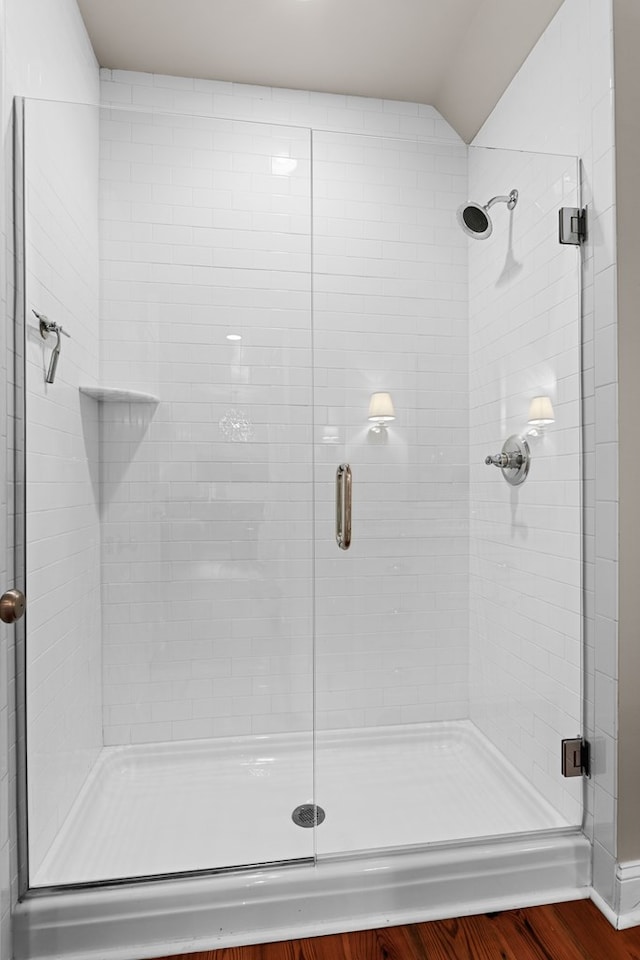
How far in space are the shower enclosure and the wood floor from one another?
0.65 feet

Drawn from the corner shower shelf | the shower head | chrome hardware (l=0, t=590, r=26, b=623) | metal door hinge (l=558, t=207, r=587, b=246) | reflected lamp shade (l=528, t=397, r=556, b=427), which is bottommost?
chrome hardware (l=0, t=590, r=26, b=623)

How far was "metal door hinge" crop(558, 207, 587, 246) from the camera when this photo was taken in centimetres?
158

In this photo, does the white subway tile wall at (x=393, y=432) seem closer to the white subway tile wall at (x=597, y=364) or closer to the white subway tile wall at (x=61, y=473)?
the white subway tile wall at (x=597, y=364)

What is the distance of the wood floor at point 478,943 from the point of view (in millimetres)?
1314

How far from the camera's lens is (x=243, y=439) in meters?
1.80

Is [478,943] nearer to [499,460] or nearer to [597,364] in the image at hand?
[499,460]

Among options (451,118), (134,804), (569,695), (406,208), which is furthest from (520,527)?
(451,118)

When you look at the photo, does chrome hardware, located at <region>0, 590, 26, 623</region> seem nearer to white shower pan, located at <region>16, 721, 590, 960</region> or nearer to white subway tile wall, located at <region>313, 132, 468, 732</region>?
white shower pan, located at <region>16, 721, 590, 960</region>

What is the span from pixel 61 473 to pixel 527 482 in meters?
1.34

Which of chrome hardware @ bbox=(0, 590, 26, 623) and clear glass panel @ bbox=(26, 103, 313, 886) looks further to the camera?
clear glass panel @ bbox=(26, 103, 313, 886)

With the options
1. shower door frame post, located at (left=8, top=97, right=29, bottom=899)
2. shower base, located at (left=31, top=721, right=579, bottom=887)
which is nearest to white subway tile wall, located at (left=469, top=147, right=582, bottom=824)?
shower base, located at (left=31, top=721, right=579, bottom=887)

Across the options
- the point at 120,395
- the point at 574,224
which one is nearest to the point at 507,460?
the point at 574,224

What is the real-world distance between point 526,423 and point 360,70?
5.09 feet

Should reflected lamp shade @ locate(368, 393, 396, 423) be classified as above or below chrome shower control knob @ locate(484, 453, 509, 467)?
above
